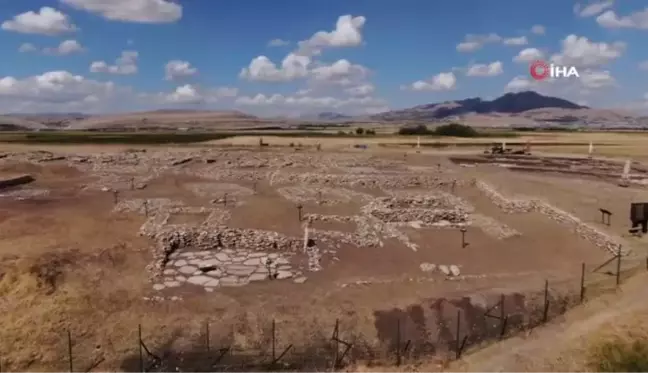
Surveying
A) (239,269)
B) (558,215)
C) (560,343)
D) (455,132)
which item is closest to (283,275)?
Result: (239,269)

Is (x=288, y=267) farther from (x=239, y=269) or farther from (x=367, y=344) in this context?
(x=367, y=344)

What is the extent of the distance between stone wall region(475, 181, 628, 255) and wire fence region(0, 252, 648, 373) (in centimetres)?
524

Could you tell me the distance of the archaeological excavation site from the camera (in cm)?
1306

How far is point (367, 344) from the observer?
13203mm

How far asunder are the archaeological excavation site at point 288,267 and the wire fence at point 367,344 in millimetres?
55

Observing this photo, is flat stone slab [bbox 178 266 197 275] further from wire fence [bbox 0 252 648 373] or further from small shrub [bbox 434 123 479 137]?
small shrub [bbox 434 123 479 137]

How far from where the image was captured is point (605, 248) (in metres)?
20.7

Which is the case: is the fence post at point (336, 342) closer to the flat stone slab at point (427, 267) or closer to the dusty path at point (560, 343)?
the dusty path at point (560, 343)

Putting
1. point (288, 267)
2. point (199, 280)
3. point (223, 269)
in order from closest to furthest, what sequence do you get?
point (199, 280)
point (223, 269)
point (288, 267)

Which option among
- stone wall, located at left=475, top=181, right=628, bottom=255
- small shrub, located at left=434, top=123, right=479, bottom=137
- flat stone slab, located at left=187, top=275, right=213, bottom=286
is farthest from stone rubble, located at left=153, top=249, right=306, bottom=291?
small shrub, located at left=434, top=123, right=479, bottom=137

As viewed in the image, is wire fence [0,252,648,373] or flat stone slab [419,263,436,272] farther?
flat stone slab [419,263,436,272]

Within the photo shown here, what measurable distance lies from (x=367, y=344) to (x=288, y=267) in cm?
598

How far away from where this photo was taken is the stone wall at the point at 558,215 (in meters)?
21.0

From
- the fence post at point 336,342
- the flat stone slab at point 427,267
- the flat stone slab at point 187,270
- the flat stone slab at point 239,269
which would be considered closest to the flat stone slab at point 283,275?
the flat stone slab at point 239,269
